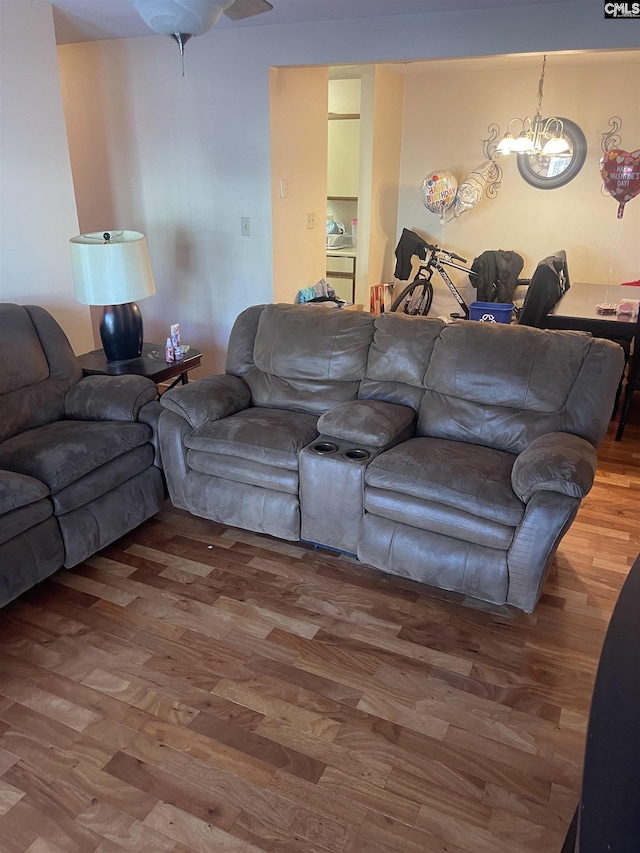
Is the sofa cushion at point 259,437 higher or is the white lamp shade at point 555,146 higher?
the white lamp shade at point 555,146

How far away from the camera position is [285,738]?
5.67 ft

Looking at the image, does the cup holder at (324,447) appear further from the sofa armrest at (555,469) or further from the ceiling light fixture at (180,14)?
the ceiling light fixture at (180,14)

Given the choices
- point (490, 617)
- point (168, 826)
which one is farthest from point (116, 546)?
point (490, 617)

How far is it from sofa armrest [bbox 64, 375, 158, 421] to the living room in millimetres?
571

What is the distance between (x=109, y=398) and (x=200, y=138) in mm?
2177

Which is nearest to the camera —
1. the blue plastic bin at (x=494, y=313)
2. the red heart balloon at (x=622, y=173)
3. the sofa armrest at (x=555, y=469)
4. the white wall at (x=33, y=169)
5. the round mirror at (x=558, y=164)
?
the sofa armrest at (x=555, y=469)

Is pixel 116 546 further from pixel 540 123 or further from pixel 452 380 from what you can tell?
pixel 540 123

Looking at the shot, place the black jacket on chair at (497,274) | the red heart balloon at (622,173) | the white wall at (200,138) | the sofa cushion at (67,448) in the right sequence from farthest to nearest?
the black jacket on chair at (497,274) → the red heart balloon at (622,173) → the white wall at (200,138) → the sofa cushion at (67,448)

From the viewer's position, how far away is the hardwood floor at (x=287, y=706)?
1498 millimetres

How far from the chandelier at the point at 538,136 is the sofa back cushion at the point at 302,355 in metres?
3.14

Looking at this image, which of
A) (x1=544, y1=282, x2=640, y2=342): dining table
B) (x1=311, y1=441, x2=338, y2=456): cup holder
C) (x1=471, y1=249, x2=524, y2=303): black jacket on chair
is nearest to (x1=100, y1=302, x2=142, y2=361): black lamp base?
(x1=311, y1=441, x2=338, y2=456): cup holder

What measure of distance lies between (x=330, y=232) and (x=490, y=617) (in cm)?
499

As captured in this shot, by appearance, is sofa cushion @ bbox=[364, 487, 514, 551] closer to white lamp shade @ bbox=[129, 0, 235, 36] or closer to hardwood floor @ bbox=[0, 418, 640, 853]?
hardwood floor @ bbox=[0, 418, 640, 853]

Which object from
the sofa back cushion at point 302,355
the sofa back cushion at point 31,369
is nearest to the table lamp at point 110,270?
the sofa back cushion at point 31,369
